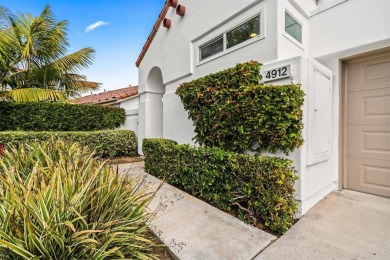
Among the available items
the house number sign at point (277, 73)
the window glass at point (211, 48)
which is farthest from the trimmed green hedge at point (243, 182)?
the window glass at point (211, 48)

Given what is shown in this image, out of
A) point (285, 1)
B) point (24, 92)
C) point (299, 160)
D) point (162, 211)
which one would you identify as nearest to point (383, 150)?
point (299, 160)

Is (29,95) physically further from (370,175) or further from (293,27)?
(370,175)

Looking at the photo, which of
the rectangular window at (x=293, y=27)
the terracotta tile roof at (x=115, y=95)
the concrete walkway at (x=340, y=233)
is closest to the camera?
the concrete walkway at (x=340, y=233)

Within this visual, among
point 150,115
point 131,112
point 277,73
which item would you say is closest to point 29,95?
point 131,112

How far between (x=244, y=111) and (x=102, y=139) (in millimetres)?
7714

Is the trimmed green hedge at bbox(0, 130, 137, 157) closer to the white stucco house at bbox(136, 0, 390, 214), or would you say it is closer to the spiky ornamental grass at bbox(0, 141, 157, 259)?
the white stucco house at bbox(136, 0, 390, 214)

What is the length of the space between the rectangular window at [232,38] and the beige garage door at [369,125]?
2340 mm

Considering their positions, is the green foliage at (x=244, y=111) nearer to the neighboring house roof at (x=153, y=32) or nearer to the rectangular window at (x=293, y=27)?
the rectangular window at (x=293, y=27)

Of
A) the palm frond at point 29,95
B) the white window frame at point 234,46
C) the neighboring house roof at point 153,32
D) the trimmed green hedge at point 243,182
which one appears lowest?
the trimmed green hedge at point 243,182

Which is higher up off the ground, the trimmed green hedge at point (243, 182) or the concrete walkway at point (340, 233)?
the trimmed green hedge at point (243, 182)

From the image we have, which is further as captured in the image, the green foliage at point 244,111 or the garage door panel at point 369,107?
the garage door panel at point 369,107

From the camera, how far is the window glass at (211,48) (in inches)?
231

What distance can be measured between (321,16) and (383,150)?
337cm

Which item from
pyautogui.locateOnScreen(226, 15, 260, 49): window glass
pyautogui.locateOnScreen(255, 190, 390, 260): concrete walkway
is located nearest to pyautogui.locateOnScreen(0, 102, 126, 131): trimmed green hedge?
pyautogui.locateOnScreen(226, 15, 260, 49): window glass
